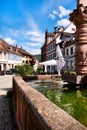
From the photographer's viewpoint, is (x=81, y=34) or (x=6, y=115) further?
(x=6, y=115)

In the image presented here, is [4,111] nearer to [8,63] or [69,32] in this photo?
[69,32]

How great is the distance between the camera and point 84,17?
8.53 meters

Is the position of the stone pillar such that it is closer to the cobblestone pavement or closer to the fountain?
the fountain

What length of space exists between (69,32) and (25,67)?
3616 centimetres

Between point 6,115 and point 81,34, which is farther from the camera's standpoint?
point 6,115

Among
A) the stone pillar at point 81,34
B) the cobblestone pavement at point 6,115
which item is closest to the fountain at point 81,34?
the stone pillar at point 81,34

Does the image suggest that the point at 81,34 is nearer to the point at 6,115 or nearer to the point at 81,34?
the point at 81,34

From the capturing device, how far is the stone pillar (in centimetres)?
850

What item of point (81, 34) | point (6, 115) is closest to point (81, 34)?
point (81, 34)

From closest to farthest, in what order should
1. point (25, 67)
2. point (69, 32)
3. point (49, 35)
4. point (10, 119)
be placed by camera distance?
point (10, 119)
point (25, 67)
point (69, 32)
point (49, 35)

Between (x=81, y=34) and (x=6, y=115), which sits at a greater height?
(x=81, y=34)

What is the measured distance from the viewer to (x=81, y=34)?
8.76 metres

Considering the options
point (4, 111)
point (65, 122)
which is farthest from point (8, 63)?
point (65, 122)

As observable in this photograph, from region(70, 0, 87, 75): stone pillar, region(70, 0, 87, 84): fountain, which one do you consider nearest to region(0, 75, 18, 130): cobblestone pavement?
region(70, 0, 87, 84): fountain
